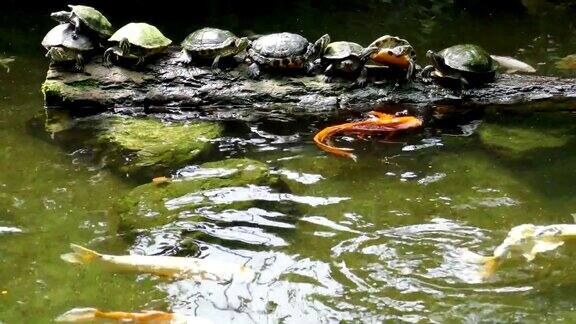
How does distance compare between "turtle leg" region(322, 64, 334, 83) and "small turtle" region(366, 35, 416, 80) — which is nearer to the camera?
"small turtle" region(366, 35, 416, 80)

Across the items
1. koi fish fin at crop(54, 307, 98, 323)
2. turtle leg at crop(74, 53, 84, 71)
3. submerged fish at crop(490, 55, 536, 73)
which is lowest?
koi fish fin at crop(54, 307, 98, 323)

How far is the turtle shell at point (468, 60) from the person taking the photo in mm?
5887

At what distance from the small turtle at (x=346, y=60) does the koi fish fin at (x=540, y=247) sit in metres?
2.82

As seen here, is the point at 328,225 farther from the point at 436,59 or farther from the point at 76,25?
the point at 76,25

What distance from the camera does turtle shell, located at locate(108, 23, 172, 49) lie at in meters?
6.08

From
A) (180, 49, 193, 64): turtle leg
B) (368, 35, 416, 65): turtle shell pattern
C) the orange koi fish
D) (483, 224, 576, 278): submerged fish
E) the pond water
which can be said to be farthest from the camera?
(180, 49, 193, 64): turtle leg

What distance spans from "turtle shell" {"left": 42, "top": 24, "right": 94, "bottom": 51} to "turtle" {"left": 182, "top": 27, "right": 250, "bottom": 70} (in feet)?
3.22

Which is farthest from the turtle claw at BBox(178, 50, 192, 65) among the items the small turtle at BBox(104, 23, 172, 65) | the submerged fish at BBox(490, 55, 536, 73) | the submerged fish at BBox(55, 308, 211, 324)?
the submerged fish at BBox(490, 55, 536, 73)

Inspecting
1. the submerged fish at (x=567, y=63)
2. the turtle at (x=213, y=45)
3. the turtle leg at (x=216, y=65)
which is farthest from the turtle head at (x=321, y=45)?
the submerged fish at (x=567, y=63)

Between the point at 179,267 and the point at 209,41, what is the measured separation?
3070 millimetres

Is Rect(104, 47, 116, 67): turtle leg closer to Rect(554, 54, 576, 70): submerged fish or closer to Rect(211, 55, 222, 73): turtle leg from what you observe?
Rect(211, 55, 222, 73): turtle leg

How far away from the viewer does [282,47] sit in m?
6.03

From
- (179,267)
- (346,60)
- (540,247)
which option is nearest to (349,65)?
(346,60)

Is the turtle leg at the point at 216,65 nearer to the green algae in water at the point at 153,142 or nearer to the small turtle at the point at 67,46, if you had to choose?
the green algae in water at the point at 153,142
